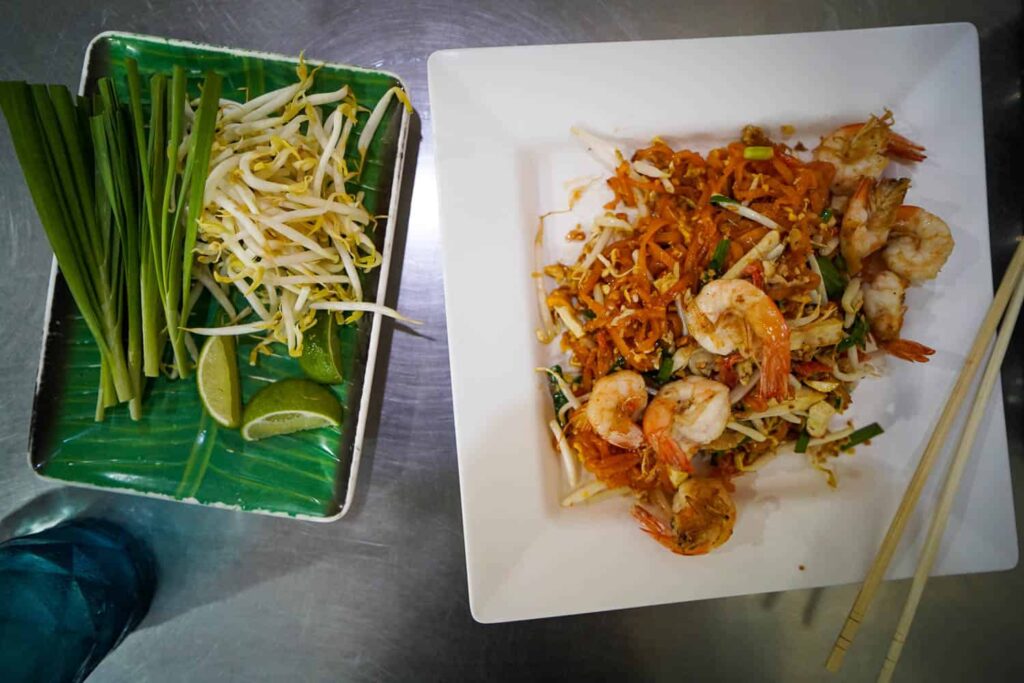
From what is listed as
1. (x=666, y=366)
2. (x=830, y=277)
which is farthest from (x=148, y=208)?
(x=830, y=277)

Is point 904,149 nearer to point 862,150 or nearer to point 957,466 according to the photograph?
point 862,150

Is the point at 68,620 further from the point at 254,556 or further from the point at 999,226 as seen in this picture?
the point at 999,226

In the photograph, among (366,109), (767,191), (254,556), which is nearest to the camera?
(767,191)

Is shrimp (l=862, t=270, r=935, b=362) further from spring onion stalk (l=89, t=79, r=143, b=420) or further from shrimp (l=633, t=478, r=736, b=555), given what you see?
spring onion stalk (l=89, t=79, r=143, b=420)

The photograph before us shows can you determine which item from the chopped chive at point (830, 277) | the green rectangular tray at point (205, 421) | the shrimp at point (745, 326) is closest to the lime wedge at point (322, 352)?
the green rectangular tray at point (205, 421)

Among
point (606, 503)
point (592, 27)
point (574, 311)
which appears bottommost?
point (606, 503)

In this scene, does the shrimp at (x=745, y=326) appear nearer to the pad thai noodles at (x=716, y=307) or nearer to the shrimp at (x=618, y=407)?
the pad thai noodles at (x=716, y=307)

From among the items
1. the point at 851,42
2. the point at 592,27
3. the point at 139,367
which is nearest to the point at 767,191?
the point at 851,42
